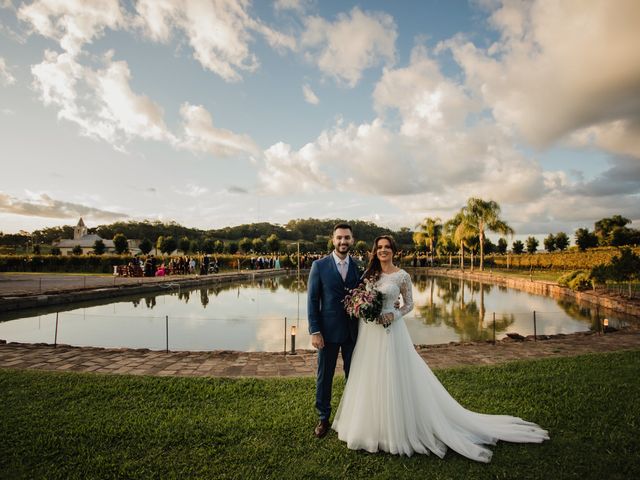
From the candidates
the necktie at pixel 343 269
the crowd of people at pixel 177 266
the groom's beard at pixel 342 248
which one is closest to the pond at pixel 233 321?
the necktie at pixel 343 269

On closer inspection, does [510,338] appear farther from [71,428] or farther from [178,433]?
[71,428]

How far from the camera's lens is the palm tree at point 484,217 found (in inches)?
1567

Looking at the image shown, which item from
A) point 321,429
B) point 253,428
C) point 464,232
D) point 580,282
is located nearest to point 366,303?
point 321,429

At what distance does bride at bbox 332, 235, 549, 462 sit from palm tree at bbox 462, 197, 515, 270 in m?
39.3

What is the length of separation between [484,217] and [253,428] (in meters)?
41.1

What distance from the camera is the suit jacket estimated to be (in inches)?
142

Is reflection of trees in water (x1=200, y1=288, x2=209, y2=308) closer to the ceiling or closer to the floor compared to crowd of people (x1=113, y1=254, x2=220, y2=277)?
closer to the floor

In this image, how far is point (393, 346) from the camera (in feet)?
11.4

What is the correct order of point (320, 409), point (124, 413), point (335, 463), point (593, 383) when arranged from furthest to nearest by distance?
point (593, 383), point (124, 413), point (320, 409), point (335, 463)

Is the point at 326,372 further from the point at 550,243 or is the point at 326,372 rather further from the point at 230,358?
the point at 550,243

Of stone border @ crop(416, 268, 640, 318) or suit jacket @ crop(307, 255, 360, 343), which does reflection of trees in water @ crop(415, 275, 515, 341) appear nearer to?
stone border @ crop(416, 268, 640, 318)

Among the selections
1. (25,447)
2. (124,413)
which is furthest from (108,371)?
(25,447)

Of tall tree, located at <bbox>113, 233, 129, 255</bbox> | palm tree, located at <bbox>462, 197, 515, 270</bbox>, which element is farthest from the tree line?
tall tree, located at <bbox>113, 233, 129, 255</bbox>

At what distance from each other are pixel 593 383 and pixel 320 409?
4.11 metres
